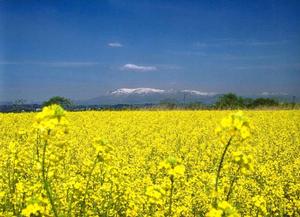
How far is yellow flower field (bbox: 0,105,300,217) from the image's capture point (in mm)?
3379

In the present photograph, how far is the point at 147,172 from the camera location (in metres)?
8.83

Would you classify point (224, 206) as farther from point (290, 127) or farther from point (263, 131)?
point (290, 127)

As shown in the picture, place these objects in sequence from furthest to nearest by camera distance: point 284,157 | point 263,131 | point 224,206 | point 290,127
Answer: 1. point 290,127
2. point 263,131
3. point 284,157
4. point 224,206

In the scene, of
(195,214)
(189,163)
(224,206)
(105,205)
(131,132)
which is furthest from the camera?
(131,132)

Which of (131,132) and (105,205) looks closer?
(105,205)

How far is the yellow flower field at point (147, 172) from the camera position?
11.1ft

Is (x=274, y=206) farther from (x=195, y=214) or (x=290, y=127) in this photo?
(x=290, y=127)

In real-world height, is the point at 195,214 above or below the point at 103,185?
below

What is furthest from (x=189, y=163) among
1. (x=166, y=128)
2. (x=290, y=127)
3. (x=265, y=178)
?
(x=290, y=127)

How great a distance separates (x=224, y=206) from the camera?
3.29m

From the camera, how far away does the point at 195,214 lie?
20.9ft

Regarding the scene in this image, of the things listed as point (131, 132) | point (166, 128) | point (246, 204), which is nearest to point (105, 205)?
point (246, 204)

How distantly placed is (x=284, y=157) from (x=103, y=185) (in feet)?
21.2

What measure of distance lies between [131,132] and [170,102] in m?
16.0
